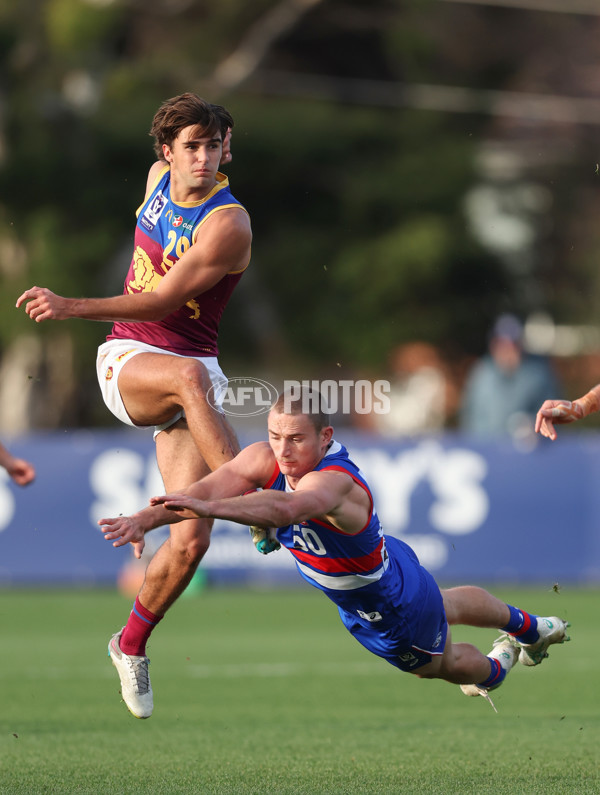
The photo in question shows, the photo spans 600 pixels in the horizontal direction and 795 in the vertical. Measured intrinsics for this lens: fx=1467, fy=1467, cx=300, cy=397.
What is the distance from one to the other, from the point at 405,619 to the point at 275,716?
1954 millimetres

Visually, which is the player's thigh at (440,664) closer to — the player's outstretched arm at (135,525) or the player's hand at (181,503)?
the player's outstretched arm at (135,525)

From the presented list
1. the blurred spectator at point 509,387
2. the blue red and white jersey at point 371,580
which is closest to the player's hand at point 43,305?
the blue red and white jersey at point 371,580

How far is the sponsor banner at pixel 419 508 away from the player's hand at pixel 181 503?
924 cm

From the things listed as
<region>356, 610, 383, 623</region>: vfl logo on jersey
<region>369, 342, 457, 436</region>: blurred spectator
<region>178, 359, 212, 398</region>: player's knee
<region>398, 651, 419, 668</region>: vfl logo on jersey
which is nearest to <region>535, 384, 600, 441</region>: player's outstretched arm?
<region>356, 610, 383, 623</region>: vfl logo on jersey

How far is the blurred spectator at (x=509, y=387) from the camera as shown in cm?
1490

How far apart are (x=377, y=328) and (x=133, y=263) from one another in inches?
592

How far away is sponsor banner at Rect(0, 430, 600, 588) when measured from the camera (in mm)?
15078

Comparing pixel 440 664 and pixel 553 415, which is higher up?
pixel 553 415

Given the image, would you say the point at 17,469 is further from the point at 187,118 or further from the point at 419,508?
the point at 419,508

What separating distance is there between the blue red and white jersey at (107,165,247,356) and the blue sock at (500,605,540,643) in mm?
2128

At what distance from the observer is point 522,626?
7871 millimetres

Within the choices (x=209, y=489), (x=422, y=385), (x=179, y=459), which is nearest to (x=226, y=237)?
(x=179, y=459)

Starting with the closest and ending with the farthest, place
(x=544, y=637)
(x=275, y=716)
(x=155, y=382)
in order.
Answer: (x=155, y=382) → (x=544, y=637) → (x=275, y=716)

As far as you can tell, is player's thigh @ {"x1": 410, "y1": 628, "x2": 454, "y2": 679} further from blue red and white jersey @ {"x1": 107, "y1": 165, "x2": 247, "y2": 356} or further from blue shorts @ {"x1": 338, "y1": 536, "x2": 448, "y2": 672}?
blue red and white jersey @ {"x1": 107, "y1": 165, "x2": 247, "y2": 356}
